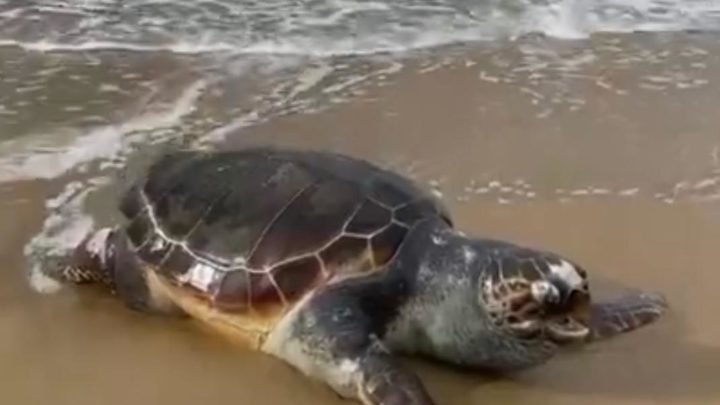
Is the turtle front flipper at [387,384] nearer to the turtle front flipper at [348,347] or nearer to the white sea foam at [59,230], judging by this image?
the turtle front flipper at [348,347]

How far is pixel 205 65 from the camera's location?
4.70 m

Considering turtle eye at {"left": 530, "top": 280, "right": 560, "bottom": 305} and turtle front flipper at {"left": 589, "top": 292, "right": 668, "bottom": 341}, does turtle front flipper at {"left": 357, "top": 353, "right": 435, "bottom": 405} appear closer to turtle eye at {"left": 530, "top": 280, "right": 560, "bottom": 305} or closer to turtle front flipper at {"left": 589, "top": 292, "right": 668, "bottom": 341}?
turtle eye at {"left": 530, "top": 280, "right": 560, "bottom": 305}

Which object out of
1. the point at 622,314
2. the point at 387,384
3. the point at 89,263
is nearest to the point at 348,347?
the point at 387,384

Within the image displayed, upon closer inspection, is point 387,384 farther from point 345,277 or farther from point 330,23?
point 330,23

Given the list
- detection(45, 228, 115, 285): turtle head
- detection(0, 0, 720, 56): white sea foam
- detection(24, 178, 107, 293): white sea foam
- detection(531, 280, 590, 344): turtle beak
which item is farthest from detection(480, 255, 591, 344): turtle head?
detection(0, 0, 720, 56): white sea foam

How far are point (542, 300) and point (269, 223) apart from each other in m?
0.61

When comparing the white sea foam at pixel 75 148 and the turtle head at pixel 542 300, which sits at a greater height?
the turtle head at pixel 542 300

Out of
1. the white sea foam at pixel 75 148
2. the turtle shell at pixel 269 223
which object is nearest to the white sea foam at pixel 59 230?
the white sea foam at pixel 75 148

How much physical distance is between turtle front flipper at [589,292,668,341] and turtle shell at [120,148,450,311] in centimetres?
40

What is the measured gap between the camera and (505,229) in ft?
10.7

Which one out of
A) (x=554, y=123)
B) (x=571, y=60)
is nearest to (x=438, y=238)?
(x=554, y=123)

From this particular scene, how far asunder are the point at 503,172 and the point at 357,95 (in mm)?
769

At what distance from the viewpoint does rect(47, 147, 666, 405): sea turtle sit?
248 cm

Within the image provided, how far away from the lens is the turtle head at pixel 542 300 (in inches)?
95.3
